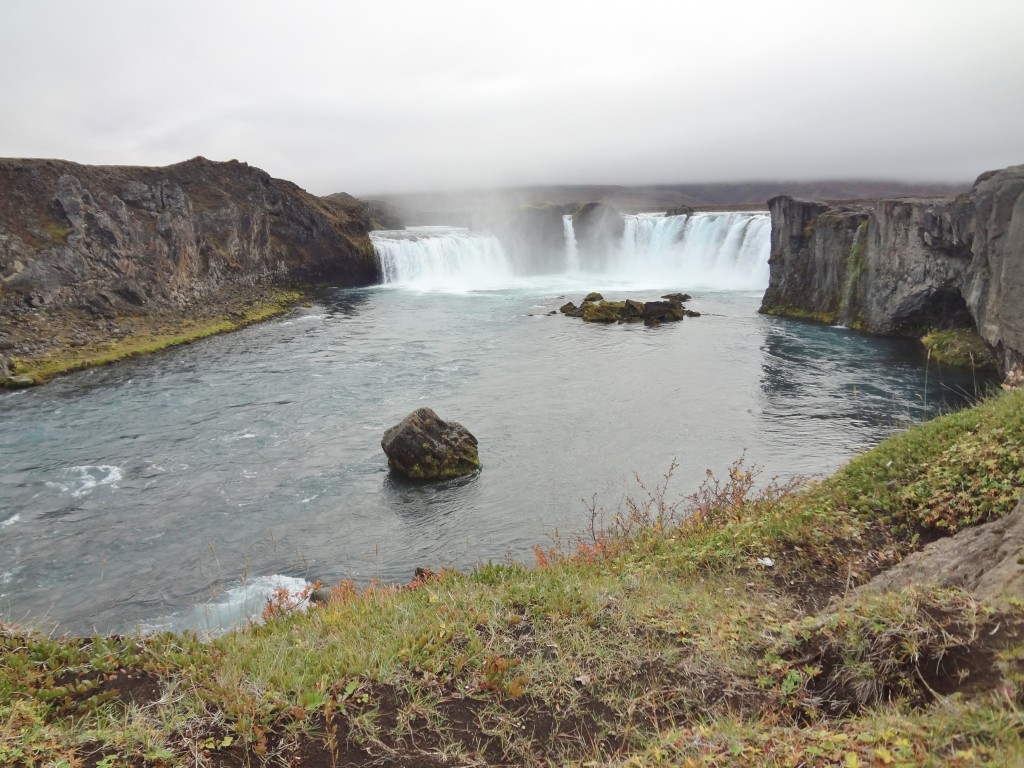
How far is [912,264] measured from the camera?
113 feet

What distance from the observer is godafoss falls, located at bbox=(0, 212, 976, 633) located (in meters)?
13.9

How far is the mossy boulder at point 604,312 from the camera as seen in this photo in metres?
44.0

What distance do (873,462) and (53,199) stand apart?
1928 inches

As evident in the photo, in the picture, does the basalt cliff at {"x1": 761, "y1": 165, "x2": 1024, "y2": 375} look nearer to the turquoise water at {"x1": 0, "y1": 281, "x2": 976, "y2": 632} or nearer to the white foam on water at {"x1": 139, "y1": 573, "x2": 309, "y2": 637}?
the turquoise water at {"x1": 0, "y1": 281, "x2": 976, "y2": 632}

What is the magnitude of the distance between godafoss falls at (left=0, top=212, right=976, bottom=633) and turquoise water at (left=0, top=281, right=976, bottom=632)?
9 centimetres

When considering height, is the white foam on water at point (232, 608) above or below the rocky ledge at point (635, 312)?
below

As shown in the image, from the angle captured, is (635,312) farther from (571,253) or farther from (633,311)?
(571,253)

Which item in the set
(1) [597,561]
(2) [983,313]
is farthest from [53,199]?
(2) [983,313]

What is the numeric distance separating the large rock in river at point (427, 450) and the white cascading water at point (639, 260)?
47.8 metres

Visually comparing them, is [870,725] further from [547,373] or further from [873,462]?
[547,373]

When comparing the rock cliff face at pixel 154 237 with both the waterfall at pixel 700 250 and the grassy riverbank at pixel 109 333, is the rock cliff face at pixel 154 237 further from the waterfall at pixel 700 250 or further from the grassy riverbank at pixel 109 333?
the waterfall at pixel 700 250

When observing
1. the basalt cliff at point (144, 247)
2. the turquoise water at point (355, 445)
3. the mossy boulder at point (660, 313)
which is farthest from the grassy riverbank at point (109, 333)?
the mossy boulder at point (660, 313)

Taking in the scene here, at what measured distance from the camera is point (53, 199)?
4109 centimetres

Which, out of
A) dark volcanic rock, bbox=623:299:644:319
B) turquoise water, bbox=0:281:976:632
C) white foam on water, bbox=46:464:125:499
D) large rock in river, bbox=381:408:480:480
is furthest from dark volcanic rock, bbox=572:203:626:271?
white foam on water, bbox=46:464:125:499
